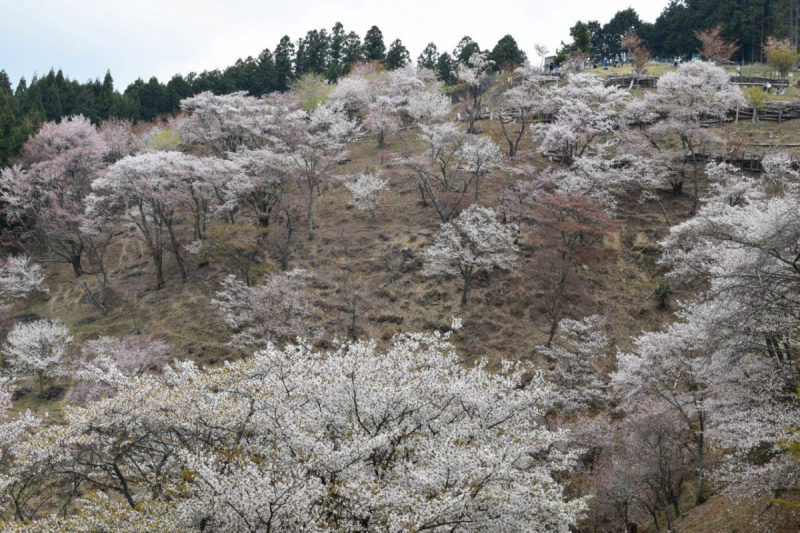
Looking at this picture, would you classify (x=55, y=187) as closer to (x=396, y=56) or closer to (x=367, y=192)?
(x=367, y=192)

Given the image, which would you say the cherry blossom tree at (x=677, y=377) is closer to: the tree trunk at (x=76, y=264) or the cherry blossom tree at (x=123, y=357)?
the cherry blossom tree at (x=123, y=357)

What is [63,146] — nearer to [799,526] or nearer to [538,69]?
[538,69]

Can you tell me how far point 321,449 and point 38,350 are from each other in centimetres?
2164

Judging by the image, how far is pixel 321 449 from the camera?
9.55m

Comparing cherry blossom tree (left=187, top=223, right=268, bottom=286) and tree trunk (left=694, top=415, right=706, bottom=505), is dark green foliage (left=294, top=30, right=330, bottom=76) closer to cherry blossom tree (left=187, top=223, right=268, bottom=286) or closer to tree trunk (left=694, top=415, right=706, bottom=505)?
cherry blossom tree (left=187, top=223, right=268, bottom=286)

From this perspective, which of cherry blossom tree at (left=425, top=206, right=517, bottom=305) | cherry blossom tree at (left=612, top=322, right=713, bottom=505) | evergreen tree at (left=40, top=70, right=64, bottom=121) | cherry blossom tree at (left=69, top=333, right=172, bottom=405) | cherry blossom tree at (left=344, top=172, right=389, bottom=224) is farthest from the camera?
evergreen tree at (left=40, top=70, right=64, bottom=121)

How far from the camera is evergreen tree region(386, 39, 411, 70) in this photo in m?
58.2

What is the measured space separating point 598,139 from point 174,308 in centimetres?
2810

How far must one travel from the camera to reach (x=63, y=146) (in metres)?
37.3

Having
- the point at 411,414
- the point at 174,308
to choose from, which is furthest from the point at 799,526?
the point at 174,308

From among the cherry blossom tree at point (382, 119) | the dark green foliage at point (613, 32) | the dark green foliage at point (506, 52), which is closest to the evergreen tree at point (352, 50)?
the dark green foliage at point (506, 52)

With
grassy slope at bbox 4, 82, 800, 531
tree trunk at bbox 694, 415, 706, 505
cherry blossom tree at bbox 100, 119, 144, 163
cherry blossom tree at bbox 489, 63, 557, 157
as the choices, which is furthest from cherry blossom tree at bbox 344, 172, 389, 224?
tree trunk at bbox 694, 415, 706, 505

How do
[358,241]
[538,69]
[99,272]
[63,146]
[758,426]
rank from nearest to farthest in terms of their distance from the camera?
[758,426]
[358,241]
[99,272]
[63,146]
[538,69]

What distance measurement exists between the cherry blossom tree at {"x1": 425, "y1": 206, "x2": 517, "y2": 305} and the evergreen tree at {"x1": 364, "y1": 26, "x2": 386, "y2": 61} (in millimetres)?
37146
